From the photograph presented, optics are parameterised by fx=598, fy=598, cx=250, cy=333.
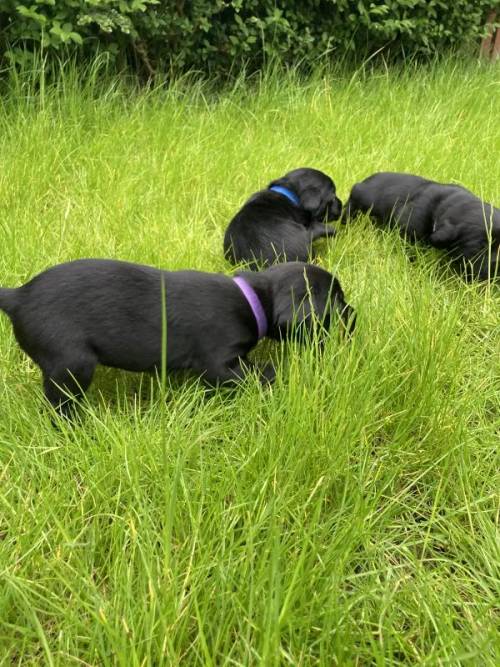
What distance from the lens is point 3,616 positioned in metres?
1.40

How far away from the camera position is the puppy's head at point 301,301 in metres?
2.25

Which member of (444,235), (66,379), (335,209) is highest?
(444,235)

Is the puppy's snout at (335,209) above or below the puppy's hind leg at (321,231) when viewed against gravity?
above

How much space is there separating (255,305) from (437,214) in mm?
1496

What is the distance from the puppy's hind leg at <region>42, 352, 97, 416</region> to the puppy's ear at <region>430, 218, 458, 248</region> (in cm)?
195

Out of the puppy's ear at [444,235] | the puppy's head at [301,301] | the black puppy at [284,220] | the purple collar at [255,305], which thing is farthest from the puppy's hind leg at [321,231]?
the purple collar at [255,305]

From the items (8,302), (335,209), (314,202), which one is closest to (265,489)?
(8,302)

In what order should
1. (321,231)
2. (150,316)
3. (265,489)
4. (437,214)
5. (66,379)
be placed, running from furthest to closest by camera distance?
(321,231)
(437,214)
(150,316)
(66,379)
(265,489)

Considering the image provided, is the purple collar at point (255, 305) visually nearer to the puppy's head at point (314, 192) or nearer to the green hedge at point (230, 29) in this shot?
the puppy's head at point (314, 192)

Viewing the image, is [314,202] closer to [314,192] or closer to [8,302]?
[314,192]

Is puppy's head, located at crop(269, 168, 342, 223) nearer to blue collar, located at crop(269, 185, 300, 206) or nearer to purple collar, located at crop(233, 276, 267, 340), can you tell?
blue collar, located at crop(269, 185, 300, 206)

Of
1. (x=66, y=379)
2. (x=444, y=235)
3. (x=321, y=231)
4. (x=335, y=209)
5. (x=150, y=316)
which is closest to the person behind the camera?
(x=66, y=379)

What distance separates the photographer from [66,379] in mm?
2066

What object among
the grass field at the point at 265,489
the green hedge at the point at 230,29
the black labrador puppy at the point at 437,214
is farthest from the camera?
the green hedge at the point at 230,29
